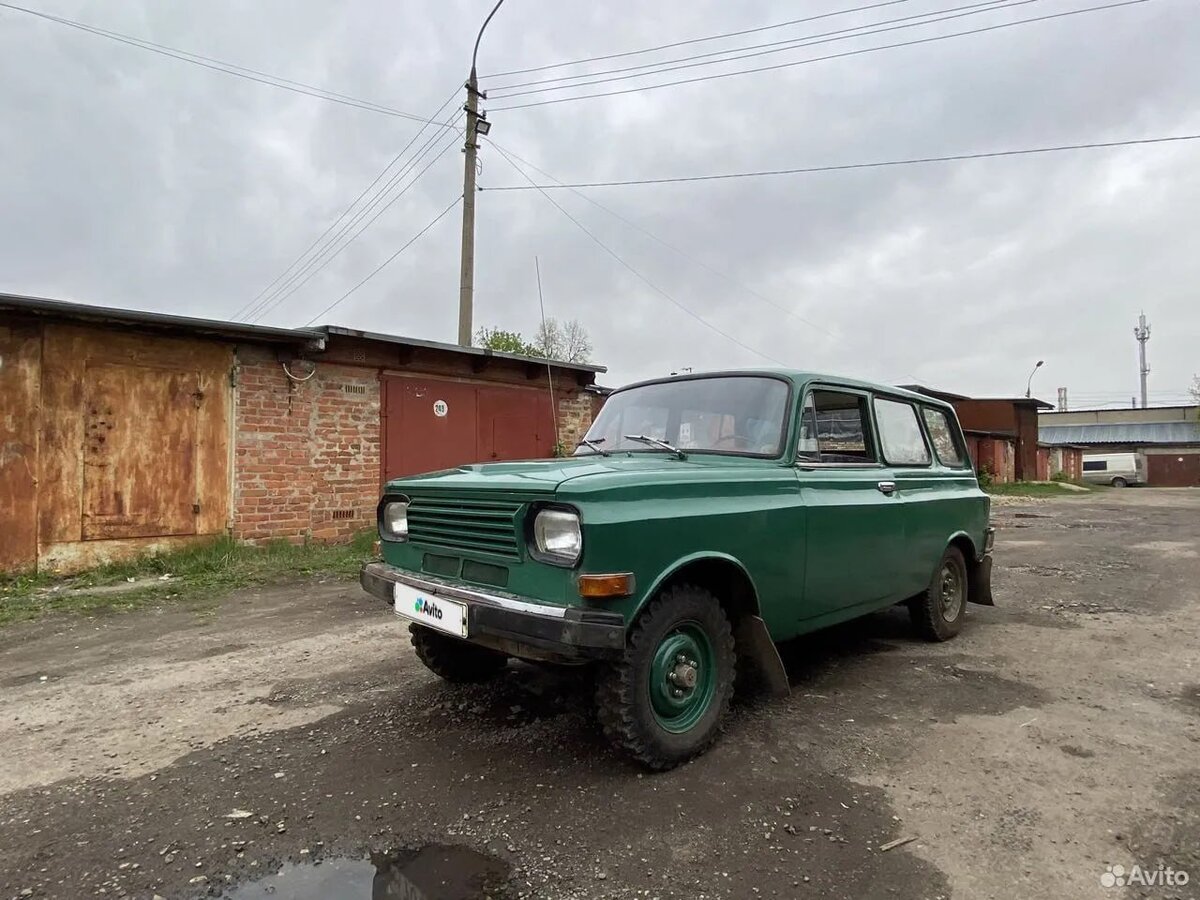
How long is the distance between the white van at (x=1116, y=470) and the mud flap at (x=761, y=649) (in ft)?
153

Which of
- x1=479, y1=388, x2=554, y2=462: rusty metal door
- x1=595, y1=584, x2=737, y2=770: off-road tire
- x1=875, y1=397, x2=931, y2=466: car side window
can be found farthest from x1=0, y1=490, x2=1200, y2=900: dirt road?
x1=479, y1=388, x2=554, y2=462: rusty metal door

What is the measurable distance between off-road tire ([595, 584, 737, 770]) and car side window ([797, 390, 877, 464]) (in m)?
1.07

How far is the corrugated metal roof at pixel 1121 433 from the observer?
58531mm

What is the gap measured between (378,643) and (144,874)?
259cm

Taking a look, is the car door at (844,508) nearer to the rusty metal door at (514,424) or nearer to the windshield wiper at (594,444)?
the windshield wiper at (594,444)

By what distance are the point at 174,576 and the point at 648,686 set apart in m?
6.43

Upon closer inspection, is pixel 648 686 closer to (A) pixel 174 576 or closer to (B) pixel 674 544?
(B) pixel 674 544

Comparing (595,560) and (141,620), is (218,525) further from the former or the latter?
(595,560)

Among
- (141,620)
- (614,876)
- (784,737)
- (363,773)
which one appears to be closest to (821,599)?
(784,737)

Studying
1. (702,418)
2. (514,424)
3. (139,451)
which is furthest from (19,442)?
(702,418)

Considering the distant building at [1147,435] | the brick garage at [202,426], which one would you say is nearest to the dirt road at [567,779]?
the brick garage at [202,426]

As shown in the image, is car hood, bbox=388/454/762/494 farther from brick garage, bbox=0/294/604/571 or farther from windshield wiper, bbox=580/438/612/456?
brick garage, bbox=0/294/604/571

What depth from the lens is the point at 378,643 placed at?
4.71 m

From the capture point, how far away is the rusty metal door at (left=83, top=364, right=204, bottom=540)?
A: 7.16 metres
